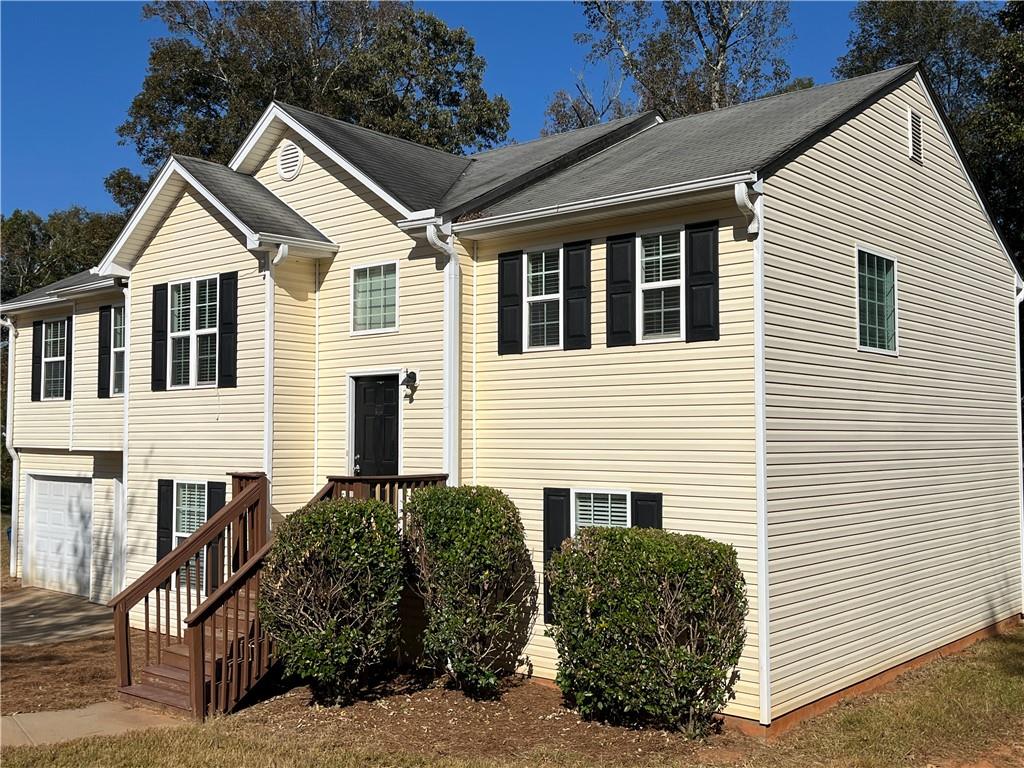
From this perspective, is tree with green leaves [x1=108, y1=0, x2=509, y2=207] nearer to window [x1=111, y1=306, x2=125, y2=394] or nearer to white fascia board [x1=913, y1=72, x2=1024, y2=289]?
window [x1=111, y1=306, x2=125, y2=394]

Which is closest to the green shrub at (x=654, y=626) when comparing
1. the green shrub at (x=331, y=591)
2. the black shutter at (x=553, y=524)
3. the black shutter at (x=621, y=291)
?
the black shutter at (x=553, y=524)

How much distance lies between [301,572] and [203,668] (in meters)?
1.45

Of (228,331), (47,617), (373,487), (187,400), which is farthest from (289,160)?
(47,617)

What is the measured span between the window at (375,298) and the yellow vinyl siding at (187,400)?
1242 mm

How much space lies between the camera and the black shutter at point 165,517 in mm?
13281

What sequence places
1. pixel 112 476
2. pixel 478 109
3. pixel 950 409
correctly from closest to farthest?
1. pixel 950 409
2. pixel 112 476
3. pixel 478 109

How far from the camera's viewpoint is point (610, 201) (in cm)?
970

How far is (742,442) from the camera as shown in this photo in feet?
29.7

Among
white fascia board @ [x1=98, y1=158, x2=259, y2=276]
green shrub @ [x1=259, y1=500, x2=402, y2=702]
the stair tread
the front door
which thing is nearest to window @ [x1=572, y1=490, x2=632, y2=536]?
green shrub @ [x1=259, y1=500, x2=402, y2=702]

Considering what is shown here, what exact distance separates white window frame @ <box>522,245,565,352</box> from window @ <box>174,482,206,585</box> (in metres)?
5.26

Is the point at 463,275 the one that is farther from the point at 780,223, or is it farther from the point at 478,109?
the point at 478,109

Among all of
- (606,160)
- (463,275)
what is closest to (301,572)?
(463,275)

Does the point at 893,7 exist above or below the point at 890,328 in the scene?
above

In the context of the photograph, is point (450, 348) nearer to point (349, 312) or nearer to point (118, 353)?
point (349, 312)
